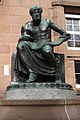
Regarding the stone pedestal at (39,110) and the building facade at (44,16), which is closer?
the stone pedestal at (39,110)

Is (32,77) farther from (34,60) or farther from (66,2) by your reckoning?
(66,2)

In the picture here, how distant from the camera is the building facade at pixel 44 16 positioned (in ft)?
30.7

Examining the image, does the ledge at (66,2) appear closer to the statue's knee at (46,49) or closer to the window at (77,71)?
the window at (77,71)

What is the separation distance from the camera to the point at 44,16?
991 centimetres

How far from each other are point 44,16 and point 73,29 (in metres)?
1.28

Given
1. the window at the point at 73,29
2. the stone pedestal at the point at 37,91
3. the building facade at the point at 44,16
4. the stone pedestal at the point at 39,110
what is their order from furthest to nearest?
the window at the point at 73,29 < the building facade at the point at 44,16 < the stone pedestal at the point at 37,91 < the stone pedestal at the point at 39,110

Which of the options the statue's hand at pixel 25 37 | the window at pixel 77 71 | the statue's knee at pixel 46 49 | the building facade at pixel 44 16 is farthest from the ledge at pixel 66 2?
the statue's knee at pixel 46 49

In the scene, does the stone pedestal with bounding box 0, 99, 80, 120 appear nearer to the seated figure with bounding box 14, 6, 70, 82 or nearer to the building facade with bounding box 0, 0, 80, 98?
the seated figure with bounding box 14, 6, 70, 82

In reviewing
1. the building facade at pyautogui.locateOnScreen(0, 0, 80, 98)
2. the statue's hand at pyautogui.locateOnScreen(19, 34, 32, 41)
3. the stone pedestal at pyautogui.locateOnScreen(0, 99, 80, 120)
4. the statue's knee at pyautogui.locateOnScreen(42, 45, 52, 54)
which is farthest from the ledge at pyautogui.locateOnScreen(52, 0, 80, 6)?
the stone pedestal at pyautogui.locateOnScreen(0, 99, 80, 120)

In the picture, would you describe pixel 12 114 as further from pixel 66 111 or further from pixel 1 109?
pixel 66 111

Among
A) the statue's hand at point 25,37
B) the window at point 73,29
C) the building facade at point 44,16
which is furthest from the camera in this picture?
the window at point 73,29

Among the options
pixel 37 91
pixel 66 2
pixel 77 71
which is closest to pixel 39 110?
pixel 37 91

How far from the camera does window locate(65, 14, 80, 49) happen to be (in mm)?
10414

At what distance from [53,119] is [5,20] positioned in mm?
6180
